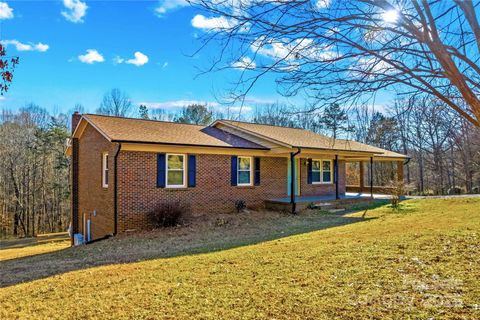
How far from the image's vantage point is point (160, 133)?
14.2m

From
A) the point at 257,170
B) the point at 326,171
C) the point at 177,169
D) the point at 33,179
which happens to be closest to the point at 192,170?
the point at 177,169

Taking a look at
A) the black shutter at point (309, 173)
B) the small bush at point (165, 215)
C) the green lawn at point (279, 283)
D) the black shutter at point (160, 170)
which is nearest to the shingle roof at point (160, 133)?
the black shutter at point (160, 170)

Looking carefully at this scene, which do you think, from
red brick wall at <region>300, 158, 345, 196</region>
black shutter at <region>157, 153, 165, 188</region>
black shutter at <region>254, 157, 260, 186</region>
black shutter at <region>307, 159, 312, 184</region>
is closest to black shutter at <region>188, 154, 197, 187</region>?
black shutter at <region>157, 153, 165, 188</region>

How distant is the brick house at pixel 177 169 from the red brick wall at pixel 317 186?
0.06 m

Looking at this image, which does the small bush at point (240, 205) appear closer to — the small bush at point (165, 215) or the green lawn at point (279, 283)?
the small bush at point (165, 215)

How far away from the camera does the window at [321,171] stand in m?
19.2

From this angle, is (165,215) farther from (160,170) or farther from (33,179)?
(33,179)

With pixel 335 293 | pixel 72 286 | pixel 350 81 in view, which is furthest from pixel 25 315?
pixel 350 81

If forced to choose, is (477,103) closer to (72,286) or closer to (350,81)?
(350,81)

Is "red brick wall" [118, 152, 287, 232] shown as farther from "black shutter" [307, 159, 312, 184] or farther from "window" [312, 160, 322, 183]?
"window" [312, 160, 322, 183]

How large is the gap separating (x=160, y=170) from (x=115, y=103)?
2692 centimetres

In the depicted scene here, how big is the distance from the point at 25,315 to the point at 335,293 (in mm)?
3996

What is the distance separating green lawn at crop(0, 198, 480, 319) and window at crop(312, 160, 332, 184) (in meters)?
11.0

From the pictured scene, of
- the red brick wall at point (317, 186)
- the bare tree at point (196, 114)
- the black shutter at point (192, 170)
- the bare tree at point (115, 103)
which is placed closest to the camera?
the black shutter at point (192, 170)
